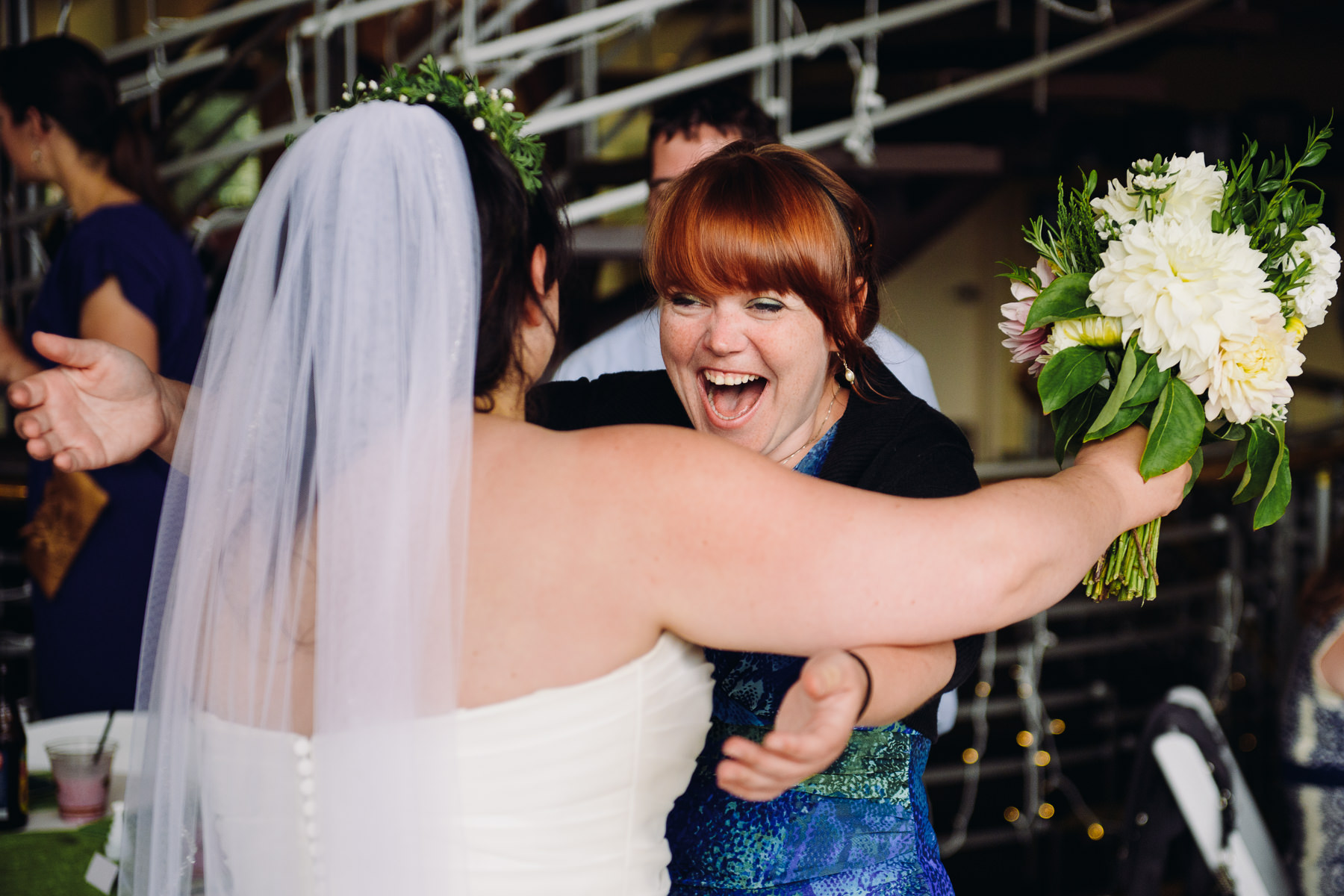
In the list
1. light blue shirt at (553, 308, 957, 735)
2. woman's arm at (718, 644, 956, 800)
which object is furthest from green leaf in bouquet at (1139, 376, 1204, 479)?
light blue shirt at (553, 308, 957, 735)

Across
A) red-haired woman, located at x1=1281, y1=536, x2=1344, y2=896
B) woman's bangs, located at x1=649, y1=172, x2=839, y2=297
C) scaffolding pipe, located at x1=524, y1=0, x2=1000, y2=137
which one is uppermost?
scaffolding pipe, located at x1=524, y1=0, x2=1000, y2=137

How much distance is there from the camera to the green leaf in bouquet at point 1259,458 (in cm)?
136

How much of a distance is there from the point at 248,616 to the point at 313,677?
0.10 metres

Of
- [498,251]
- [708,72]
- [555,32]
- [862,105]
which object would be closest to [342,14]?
[555,32]

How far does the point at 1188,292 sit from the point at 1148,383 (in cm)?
11

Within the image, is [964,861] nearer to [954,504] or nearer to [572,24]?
[572,24]

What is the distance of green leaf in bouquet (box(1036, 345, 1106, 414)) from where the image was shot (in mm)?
1320

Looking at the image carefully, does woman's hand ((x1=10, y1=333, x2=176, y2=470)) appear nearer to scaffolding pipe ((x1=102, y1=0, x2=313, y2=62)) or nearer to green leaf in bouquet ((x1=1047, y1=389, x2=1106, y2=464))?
green leaf in bouquet ((x1=1047, y1=389, x2=1106, y2=464))

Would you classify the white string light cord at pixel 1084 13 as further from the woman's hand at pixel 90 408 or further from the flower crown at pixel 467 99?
the woman's hand at pixel 90 408

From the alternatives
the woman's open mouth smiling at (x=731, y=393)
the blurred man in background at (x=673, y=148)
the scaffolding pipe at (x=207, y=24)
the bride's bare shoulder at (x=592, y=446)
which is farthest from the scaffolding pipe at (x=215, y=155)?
the bride's bare shoulder at (x=592, y=446)

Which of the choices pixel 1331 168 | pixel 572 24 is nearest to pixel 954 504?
pixel 572 24

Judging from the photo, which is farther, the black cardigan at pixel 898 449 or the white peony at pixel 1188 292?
the black cardigan at pixel 898 449

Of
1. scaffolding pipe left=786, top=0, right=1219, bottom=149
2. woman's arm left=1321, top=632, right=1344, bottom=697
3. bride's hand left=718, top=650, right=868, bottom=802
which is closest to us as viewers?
bride's hand left=718, top=650, right=868, bottom=802

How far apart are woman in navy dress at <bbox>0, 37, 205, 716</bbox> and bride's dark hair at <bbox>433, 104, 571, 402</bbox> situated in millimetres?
1425
